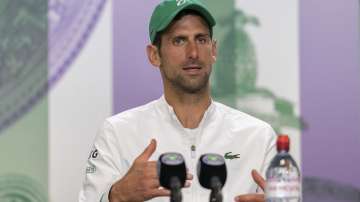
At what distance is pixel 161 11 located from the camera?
222 cm

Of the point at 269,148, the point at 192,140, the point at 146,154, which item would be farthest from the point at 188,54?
the point at 146,154

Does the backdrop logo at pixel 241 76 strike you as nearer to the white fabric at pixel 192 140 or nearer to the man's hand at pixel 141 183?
the white fabric at pixel 192 140

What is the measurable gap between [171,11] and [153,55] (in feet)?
0.69

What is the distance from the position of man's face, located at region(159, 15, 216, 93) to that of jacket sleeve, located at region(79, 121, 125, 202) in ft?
0.91

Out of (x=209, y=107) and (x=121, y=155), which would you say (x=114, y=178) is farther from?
(x=209, y=107)

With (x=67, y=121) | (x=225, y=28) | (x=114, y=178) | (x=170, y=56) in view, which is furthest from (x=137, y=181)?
(x=225, y=28)

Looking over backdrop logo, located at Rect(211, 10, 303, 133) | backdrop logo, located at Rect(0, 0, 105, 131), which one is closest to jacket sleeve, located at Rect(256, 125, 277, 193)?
backdrop logo, located at Rect(211, 10, 303, 133)

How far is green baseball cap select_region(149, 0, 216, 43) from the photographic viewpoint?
2.18 metres

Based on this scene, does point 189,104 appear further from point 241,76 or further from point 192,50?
point 241,76

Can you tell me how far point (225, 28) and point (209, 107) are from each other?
1.42 feet

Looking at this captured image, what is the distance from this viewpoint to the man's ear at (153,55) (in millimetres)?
2318

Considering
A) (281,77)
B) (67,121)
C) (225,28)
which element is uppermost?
(225,28)

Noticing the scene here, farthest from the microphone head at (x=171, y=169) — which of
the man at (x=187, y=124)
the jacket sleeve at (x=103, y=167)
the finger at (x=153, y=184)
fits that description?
the man at (x=187, y=124)

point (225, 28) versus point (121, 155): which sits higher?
point (225, 28)
